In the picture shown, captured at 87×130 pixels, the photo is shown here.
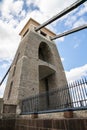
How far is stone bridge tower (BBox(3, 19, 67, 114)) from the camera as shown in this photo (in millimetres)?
8226

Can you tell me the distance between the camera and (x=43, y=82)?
13305 millimetres

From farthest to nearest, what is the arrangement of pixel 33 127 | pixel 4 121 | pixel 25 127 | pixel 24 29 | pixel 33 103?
pixel 24 29 < pixel 33 103 < pixel 4 121 < pixel 25 127 < pixel 33 127

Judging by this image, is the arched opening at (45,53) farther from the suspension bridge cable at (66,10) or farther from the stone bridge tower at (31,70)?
the suspension bridge cable at (66,10)

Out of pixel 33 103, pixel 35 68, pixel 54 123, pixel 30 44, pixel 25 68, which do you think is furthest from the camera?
pixel 30 44

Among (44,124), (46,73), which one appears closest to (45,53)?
(46,73)

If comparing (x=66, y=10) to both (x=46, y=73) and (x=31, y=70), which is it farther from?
(x=46, y=73)

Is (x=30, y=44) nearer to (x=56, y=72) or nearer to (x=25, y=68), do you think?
(x=25, y=68)

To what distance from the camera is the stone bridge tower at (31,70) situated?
8226 millimetres

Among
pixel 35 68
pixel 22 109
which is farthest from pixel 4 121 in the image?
pixel 35 68

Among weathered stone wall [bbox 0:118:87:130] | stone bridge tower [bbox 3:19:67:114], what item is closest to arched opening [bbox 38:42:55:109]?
stone bridge tower [bbox 3:19:67:114]

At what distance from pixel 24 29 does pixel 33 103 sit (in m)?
9.87

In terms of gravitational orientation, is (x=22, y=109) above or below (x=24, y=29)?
below

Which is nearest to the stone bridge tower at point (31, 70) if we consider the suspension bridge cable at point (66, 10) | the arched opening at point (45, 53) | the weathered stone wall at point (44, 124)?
the arched opening at point (45, 53)

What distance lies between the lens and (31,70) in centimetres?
959
